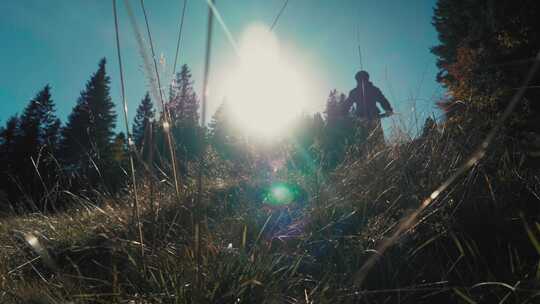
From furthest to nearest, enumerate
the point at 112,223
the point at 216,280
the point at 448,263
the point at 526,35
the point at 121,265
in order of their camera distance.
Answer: the point at 526,35, the point at 112,223, the point at 121,265, the point at 448,263, the point at 216,280

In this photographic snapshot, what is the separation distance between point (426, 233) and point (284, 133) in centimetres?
255

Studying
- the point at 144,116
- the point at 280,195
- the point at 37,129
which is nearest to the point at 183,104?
the point at 144,116

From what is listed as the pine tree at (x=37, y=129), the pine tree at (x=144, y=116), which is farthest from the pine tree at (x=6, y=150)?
the pine tree at (x=144, y=116)

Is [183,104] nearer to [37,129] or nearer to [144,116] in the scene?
[144,116]

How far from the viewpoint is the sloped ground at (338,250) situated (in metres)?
0.94

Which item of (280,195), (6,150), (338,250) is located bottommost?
(338,250)

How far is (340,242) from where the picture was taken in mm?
Answer: 1341

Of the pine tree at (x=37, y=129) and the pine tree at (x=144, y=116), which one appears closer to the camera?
the pine tree at (x=144, y=116)

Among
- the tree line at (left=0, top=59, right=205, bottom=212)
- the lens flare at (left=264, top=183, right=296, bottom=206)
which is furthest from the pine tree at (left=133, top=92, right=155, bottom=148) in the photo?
the lens flare at (left=264, top=183, right=296, bottom=206)

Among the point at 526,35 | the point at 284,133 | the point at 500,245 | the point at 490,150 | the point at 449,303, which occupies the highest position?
the point at 526,35

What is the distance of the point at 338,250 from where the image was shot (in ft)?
4.10

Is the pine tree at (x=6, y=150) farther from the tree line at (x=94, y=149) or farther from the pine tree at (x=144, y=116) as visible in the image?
the pine tree at (x=144, y=116)

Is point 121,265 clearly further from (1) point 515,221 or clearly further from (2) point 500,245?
(1) point 515,221

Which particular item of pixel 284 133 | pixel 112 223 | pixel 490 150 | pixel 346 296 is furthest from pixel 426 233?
pixel 284 133
